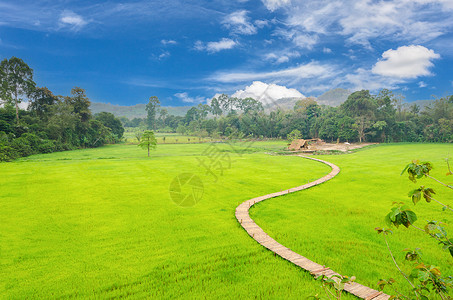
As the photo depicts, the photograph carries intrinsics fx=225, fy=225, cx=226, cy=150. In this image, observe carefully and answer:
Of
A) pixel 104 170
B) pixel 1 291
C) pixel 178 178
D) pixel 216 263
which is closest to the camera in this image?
pixel 1 291

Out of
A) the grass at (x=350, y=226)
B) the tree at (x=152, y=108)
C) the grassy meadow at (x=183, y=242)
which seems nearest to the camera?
the grassy meadow at (x=183, y=242)

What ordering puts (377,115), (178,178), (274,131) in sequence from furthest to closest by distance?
1. (274,131)
2. (377,115)
3. (178,178)

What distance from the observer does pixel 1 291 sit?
19.4ft

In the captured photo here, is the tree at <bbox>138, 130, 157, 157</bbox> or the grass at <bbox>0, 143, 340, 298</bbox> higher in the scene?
the tree at <bbox>138, 130, 157, 157</bbox>

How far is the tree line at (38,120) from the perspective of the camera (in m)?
37.5

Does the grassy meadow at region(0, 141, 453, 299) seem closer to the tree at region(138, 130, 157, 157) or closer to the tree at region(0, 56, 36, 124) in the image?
the tree at region(138, 130, 157, 157)

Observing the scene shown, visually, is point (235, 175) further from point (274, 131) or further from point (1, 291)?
point (274, 131)

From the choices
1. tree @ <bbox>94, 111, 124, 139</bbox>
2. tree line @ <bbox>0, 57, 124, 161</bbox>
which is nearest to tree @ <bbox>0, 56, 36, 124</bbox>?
tree line @ <bbox>0, 57, 124, 161</bbox>

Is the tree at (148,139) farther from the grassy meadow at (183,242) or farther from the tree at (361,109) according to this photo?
the tree at (361,109)

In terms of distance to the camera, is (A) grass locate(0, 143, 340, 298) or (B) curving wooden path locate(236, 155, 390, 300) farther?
(A) grass locate(0, 143, 340, 298)

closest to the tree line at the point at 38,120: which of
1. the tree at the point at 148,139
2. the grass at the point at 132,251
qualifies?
the tree at the point at 148,139

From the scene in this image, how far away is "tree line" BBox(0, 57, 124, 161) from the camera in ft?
123

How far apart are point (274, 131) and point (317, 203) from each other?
70.0m

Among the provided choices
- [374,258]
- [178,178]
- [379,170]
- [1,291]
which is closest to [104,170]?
[178,178]
